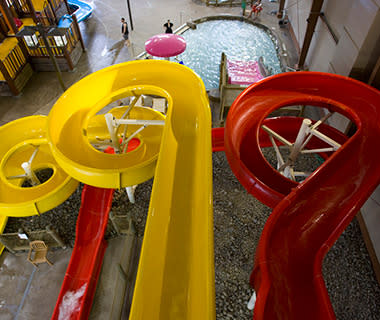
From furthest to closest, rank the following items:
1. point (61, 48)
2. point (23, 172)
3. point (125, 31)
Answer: point (125, 31) < point (61, 48) < point (23, 172)

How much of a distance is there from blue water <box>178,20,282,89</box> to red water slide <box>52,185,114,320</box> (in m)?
5.59

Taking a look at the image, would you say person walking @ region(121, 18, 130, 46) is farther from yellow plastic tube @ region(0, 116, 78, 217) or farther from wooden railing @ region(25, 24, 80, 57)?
yellow plastic tube @ region(0, 116, 78, 217)

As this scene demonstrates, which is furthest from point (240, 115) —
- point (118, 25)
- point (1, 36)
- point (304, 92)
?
point (118, 25)

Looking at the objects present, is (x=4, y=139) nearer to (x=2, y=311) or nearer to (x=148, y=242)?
(x=2, y=311)

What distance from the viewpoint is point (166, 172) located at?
3.00 metres

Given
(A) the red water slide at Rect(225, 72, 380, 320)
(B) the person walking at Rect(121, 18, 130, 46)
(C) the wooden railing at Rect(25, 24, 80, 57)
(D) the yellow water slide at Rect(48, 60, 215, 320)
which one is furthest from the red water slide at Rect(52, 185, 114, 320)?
(B) the person walking at Rect(121, 18, 130, 46)

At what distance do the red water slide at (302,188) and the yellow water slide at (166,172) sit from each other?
1073mm

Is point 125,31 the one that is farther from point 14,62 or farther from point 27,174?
point 27,174

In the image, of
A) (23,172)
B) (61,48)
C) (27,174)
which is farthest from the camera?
(61,48)

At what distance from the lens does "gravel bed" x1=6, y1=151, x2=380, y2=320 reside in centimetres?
513

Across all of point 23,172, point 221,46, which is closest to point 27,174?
point 23,172

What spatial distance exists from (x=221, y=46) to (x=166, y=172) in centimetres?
1026

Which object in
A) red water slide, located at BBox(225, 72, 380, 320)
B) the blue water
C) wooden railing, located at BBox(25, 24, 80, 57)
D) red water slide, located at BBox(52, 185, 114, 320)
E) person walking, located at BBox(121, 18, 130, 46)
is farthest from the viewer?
person walking, located at BBox(121, 18, 130, 46)

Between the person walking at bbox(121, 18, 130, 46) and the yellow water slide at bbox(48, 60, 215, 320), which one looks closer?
the yellow water slide at bbox(48, 60, 215, 320)
